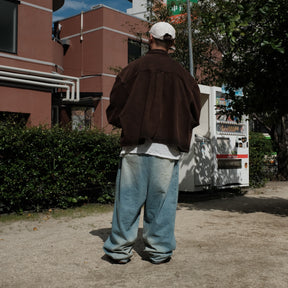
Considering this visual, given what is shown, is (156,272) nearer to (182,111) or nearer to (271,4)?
(182,111)

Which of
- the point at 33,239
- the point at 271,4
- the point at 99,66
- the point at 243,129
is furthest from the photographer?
the point at 99,66

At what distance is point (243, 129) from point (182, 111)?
6553mm

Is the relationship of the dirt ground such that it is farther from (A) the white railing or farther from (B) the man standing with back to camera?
(A) the white railing

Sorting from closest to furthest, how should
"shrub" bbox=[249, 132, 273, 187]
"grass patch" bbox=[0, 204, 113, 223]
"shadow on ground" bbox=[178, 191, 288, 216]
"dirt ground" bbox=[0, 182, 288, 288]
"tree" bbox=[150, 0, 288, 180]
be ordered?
"dirt ground" bbox=[0, 182, 288, 288]
"tree" bbox=[150, 0, 288, 180]
"grass patch" bbox=[0, 204, 113, 223]
"shadow on ground" bbox=[178, 191, 288, 216]
"shrub" bbox=[249, 132, 273, 187]

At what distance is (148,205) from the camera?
11.1ft

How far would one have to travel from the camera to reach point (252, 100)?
19.9 feet

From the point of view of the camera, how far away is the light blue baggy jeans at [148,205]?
3322 mm

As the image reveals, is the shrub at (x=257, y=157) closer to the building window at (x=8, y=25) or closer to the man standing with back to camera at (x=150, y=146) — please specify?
the man standing with back to camera at (x=150, y=146)

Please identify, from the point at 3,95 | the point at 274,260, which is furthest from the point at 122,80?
the point at 3,95

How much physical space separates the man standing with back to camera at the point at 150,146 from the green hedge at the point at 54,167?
3.01 meters

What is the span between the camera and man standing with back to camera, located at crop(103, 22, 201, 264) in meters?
3.28

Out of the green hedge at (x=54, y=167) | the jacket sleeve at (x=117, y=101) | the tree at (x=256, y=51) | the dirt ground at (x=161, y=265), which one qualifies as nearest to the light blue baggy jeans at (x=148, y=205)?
the dirt ground at (x=161, y=265)

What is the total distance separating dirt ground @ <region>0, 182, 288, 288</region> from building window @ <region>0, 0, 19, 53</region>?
318 inches

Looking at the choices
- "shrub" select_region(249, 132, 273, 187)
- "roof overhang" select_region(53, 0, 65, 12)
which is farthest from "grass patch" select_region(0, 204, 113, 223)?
"roof overhang" select_region(53, 0, 65, 12)
